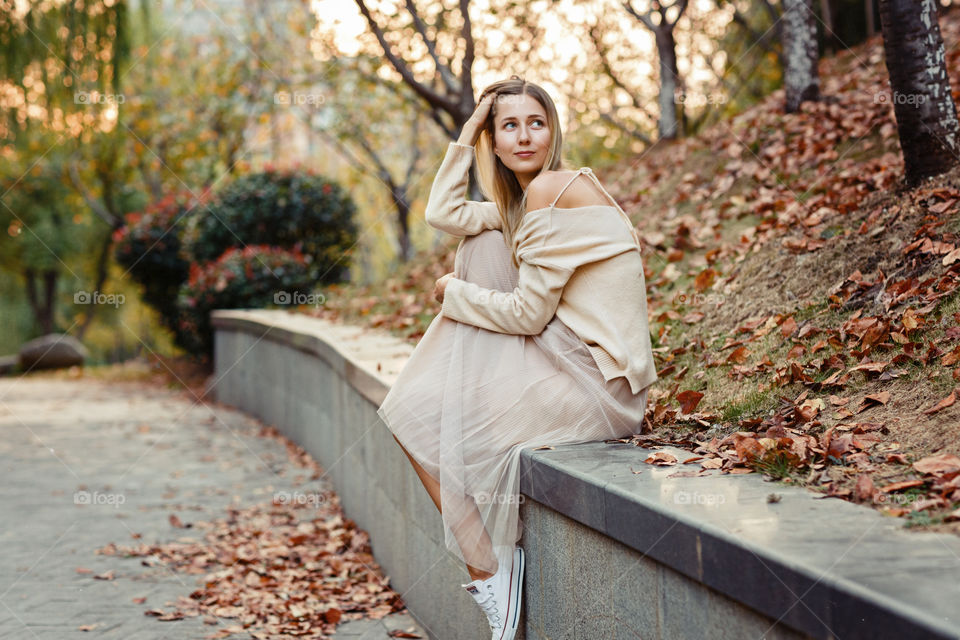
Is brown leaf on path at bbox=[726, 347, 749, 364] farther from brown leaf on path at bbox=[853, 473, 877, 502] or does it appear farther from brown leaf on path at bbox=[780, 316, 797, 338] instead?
brown leaf on path at bbox=[853, 473, 877, 502]

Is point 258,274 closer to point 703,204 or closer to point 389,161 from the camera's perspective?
point 703,204

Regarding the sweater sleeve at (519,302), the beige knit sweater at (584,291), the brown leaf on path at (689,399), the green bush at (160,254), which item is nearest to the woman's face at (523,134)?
the beige knit sweater at (584,291)

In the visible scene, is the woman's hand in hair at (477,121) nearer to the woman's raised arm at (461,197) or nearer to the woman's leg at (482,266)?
the woman's raised arm at (461,197)

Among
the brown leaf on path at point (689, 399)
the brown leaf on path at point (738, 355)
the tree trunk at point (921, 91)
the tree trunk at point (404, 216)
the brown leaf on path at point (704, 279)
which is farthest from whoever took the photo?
the tree trunk at point (404, 216)

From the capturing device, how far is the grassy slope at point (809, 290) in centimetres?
303

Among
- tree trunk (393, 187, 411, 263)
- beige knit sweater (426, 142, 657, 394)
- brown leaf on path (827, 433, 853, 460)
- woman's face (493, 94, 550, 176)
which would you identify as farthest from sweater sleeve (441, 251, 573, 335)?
tree trunk (393, 187, 411, 263)

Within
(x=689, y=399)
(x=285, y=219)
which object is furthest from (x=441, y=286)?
(x=285, y=219)

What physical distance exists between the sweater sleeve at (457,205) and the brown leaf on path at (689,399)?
1.02 metres

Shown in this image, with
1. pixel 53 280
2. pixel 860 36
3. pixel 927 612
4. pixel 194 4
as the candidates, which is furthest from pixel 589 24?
pixel 53 280

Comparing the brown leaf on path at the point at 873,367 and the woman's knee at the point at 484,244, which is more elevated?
the woman's knee at the point at 484,244

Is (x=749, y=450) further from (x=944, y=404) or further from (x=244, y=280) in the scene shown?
(x=244, y=280)

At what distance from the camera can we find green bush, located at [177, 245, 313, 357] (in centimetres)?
1281

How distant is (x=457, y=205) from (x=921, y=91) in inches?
125

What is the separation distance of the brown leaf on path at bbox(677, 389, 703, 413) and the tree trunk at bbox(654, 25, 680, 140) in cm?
841
